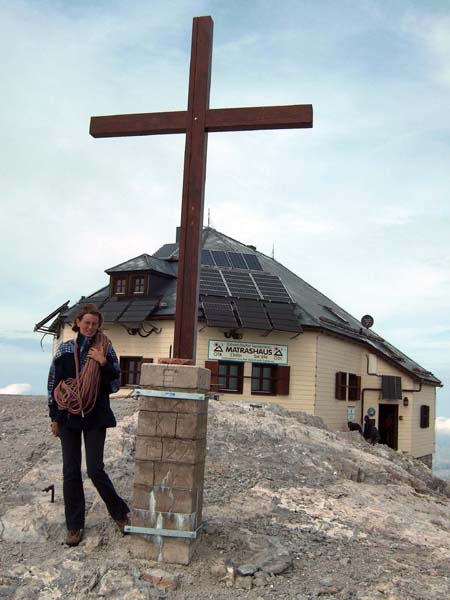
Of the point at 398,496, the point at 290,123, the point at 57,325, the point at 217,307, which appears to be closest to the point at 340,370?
the point at 217,307

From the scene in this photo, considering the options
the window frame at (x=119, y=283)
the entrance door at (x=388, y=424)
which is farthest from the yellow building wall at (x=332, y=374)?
the window frame at (x=119, y=283)

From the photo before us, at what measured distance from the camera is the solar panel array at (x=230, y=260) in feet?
71.7

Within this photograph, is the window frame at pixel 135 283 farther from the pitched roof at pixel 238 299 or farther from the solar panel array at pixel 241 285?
the solar panel array at pixel 241 285

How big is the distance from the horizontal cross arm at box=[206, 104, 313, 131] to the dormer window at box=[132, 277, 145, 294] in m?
14.6

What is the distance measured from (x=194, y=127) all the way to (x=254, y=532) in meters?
4.27

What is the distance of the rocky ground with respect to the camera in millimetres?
4746

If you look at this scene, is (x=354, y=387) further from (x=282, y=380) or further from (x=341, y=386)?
(x=282, y=380)

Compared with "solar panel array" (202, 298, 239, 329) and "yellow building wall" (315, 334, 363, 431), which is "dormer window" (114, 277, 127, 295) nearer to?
"solar panel array" (202, 298, 239, 329)

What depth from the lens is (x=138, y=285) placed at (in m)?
20.6

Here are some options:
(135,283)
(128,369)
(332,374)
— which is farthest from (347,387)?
(135,283)

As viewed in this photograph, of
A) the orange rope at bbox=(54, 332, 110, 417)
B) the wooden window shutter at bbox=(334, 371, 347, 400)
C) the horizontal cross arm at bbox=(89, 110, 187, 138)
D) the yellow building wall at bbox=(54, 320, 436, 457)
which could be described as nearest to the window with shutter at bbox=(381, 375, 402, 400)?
the yellow building wall at bbox=(54, 320, 436, 457)

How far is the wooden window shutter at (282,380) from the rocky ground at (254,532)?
8.68 meters

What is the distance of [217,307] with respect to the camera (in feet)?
61.6

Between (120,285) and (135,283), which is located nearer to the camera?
(135,283)
